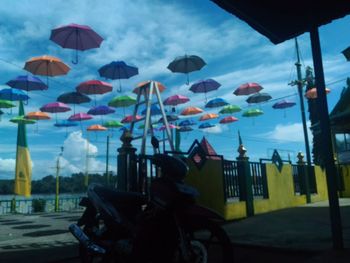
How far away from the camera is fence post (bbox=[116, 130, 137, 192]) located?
7.31 m

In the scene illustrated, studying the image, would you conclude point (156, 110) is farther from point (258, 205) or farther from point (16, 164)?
point (258, 205)

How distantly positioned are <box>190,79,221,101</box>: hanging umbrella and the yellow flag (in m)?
9.83

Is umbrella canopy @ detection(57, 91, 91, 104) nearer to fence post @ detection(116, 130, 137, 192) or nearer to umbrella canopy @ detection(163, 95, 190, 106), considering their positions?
umbrella canopy @ detection(163, 95, 190, 106)

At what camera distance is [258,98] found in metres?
23.0

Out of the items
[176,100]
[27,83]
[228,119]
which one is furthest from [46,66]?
[228,119]

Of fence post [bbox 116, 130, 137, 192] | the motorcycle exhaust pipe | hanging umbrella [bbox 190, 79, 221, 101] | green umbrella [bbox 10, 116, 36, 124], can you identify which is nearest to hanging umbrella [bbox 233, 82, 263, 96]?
hanging umbrella [bbox 190, 79, 221, 101]

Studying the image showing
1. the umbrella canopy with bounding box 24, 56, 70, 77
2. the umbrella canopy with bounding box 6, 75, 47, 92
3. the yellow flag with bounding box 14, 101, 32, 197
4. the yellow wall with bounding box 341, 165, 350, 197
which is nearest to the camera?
the umbrella canopy with bounding box 24, 56, 70, 77

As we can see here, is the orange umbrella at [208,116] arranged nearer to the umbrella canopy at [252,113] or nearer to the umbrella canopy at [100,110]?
the umbrella canopy at [252,113]

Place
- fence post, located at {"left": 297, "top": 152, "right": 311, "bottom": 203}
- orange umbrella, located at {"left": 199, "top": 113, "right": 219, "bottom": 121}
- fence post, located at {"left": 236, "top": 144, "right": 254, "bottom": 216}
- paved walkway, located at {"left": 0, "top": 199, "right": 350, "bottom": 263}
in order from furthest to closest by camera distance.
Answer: orange umbrella, located at {"left": 199, "top": 113, "right": 219, "bottom": 121}
fence post, located at {"left": 297, "top": 152, "right": 311, "bottom": 203}
fence post, located at {"left": 236, "top": 144, "right": 254, "bottom": 216}
paved walkway, located at {"left": 0, "top": 199, "right": 350, "bottom": 263}

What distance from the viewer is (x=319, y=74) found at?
534 centimetres

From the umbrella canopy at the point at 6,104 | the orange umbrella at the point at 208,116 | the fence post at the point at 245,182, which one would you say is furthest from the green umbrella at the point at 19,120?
the fence post at the point at 245,182

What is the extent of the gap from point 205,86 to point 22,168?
11015 mm

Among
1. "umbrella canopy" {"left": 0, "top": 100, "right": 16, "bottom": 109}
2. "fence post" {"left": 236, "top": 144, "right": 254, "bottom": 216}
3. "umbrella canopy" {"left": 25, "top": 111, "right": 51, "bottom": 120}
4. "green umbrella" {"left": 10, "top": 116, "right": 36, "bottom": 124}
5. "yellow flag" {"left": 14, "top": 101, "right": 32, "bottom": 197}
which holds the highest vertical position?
"umbrella canopy" {"left": 0, "top": 100, "right": 16, "bottom": 109}

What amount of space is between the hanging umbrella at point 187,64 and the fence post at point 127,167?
1010cm
